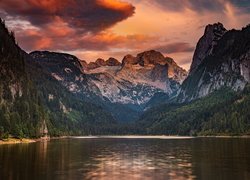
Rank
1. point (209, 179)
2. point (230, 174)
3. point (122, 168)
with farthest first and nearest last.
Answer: point (122, 168), point (230, 174), point (209, 179)

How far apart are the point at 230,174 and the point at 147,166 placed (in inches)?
952

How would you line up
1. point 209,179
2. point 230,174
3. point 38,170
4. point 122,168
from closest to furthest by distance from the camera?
point 209,179 < point 230,174 < point 38,170 < point 122,168

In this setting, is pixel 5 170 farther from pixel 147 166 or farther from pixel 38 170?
pixel 147 166

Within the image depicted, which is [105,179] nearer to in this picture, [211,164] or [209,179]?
[209,179]

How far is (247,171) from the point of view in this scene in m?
86.6

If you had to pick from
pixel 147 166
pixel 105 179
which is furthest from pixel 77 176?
pixel 147 166

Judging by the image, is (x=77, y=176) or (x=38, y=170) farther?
(x=38, y=170)

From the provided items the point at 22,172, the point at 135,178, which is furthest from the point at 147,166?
the point at 22,172

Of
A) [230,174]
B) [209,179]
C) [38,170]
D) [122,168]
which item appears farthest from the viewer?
[122,168]

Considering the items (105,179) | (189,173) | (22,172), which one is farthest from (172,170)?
(22,172)

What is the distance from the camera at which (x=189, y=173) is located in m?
85.4

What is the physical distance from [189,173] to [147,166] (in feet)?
57.3

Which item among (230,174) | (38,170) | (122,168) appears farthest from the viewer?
(122,168)

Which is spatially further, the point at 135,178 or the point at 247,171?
the point at 247,171
